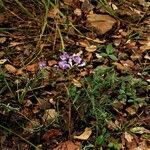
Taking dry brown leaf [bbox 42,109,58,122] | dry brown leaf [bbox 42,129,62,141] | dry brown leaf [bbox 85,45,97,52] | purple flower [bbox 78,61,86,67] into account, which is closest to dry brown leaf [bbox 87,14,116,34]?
dry brown leaf [bbox 85,45,97,52]

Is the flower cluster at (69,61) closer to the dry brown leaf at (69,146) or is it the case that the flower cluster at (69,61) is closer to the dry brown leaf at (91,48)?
the dry brown leaf at (91,48)

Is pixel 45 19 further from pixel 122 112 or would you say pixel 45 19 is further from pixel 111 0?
pixel 122 112

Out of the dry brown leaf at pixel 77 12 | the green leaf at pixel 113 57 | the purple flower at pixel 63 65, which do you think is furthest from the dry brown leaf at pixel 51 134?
the dry brown leaf at pixel 77 12

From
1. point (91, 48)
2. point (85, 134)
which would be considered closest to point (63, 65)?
point (91, 48)

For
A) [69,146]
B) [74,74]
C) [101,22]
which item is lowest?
[69,146]

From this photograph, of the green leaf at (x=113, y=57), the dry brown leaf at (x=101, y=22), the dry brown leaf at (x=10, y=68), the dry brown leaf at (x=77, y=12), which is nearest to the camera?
the dry brown leaf at (x=10, y=68)

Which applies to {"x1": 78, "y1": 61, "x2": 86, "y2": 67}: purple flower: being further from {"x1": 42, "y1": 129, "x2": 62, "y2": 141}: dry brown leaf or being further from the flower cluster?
{"x1": 42, "y1": 129, "x2": 62, "y2": 141}: dry brown leaf

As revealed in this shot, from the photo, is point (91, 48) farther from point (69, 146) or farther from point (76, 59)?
point (69, 146)

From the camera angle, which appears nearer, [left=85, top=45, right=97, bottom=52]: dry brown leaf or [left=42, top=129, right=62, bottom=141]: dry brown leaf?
[left=42, top=129, right=62, bottom=141]: dry brown leaf
